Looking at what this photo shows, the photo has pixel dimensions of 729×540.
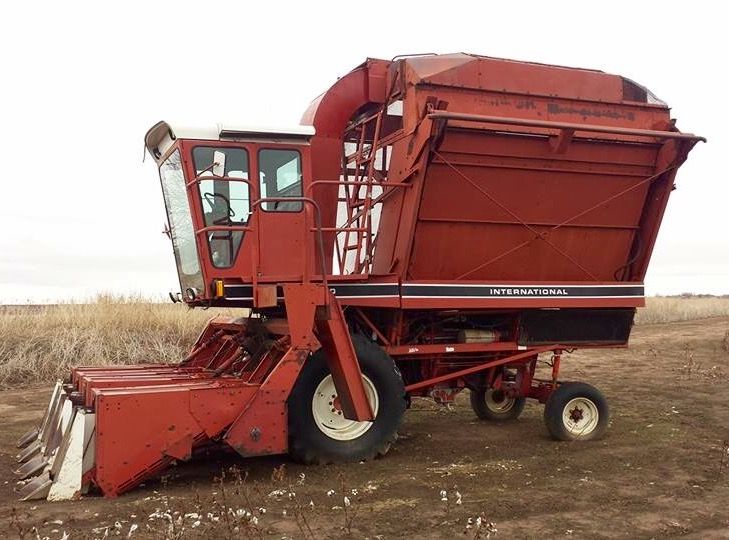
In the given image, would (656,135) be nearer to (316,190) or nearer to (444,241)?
(444,241)

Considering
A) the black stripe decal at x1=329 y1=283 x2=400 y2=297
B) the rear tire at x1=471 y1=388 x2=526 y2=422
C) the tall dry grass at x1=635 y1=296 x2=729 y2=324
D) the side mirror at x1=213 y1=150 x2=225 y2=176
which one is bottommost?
the tall dry grass at x1=635 y1=296 x2=729 y2=324

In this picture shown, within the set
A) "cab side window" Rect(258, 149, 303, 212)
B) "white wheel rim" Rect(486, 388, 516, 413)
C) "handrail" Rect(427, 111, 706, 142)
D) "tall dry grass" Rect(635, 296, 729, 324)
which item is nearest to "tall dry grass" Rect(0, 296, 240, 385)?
"white wheel rim" Rect(486, 388, 516, 413)

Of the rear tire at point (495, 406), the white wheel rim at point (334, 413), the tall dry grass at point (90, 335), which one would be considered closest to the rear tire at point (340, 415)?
the white wheel rim at point (334, 413)

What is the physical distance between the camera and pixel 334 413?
6980mm

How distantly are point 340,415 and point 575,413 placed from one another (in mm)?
2774

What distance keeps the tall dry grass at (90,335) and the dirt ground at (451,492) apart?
3.90 m

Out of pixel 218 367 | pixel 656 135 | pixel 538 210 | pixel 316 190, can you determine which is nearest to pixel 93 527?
pixel 218 367

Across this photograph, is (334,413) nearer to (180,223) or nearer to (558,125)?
(180,223)

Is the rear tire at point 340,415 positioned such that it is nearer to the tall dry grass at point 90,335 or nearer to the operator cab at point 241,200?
the operator cab at point 241,200

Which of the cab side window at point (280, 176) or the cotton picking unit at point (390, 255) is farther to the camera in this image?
the cab side window at point (280, 176)

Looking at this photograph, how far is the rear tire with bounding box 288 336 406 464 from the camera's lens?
6.67m

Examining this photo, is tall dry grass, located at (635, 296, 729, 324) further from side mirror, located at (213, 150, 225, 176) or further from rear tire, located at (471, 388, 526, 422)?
side mirror, located at (213, 150, 225, 176)

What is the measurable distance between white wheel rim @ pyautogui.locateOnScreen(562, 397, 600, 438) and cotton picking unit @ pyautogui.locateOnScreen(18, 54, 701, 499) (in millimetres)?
18

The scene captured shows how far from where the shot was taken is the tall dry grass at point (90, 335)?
1323cm
